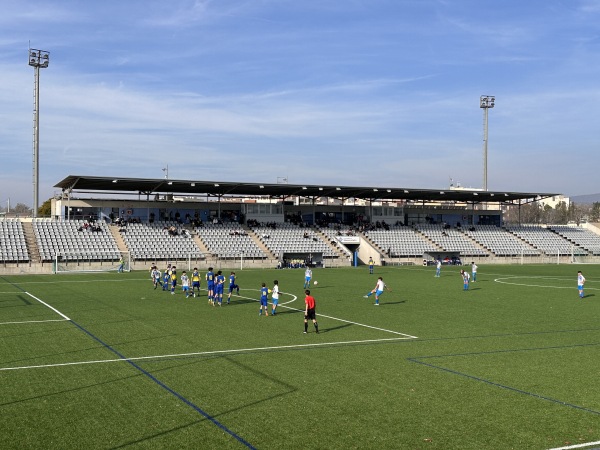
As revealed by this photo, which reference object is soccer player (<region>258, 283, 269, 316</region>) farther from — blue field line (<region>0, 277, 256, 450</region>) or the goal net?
the goal net

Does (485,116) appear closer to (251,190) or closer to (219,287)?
(251,190)

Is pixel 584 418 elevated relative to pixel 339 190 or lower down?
lower down

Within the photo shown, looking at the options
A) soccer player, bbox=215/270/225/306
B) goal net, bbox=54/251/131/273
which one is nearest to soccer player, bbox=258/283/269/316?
soccer player, bbox=215/270/225/306

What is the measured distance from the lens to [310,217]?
86.8 meters

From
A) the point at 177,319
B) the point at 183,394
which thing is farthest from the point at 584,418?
the point at 177,319

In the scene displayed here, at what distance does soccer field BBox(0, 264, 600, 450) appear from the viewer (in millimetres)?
11086

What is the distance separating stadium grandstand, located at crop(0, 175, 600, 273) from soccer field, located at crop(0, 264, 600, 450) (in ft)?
111

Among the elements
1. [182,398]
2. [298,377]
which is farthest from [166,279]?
[182,398]

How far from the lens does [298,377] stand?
605 inches

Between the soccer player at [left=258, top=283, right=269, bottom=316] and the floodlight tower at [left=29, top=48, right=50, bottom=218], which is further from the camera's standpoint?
the floodlight tower at [left=29, top=48, right=50, bottom=218]

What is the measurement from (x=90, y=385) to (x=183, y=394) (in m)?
2.51

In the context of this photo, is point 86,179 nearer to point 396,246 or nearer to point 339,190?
point 339,190

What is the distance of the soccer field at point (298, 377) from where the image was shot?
11.1m

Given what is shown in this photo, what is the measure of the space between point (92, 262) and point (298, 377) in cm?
4933
